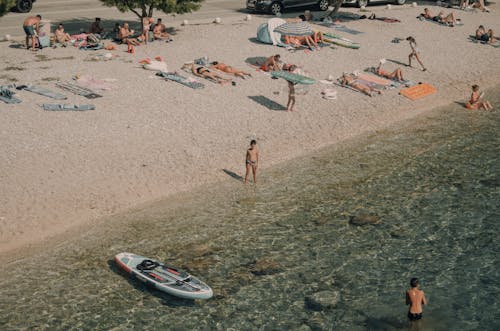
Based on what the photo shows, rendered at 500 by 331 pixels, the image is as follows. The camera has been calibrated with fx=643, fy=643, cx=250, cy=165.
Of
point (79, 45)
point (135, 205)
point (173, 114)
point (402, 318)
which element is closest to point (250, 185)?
point (135, 205)

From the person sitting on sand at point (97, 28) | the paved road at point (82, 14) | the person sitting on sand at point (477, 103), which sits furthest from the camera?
the paved road at point (82, 14)

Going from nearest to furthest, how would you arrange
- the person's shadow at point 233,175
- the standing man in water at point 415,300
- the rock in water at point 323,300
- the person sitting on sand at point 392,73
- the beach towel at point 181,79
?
the standing man in water at point 415,300, the rock in water at point 323,300, the person's shadow at point 233,175, the beach towel at point 181,79, the person sitting on sand at point 392,73

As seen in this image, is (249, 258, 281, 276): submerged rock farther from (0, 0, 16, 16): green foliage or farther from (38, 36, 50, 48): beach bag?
(38, 36, 50, 48): beach bag

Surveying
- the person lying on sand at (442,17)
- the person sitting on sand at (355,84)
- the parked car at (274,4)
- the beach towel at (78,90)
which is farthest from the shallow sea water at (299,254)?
the person lying on sand at (442,17)

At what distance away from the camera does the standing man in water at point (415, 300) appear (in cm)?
1536

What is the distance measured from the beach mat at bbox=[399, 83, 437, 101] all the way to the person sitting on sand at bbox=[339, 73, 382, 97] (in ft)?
4.57

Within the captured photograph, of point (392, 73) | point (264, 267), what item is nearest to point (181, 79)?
point (392, 73)

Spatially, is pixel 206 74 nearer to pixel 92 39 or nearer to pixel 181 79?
pixel 181 79

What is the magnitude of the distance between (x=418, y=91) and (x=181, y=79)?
38.2 feet

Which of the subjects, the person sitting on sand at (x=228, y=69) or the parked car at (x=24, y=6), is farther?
the parked car at (x=24, y=6)

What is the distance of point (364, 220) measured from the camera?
20.4 meters

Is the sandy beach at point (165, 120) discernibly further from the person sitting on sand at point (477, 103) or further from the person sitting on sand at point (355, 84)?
the person sitting on sand at point (477, 103)

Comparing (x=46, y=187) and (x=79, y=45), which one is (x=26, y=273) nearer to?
(x=46, y=187)

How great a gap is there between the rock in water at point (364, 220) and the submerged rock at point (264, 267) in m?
3.53
